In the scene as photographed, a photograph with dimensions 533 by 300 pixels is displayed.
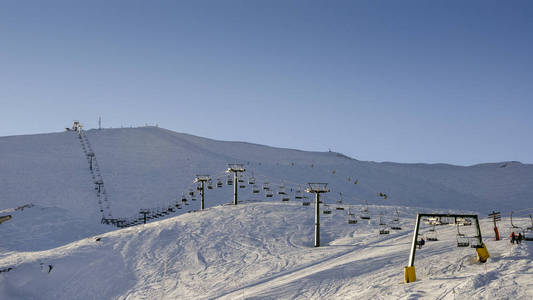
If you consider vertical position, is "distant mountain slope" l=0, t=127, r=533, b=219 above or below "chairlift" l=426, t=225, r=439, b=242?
above

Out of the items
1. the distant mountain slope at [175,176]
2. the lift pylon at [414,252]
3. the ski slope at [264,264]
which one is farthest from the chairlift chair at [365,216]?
the distant mountain slope at [175,176]

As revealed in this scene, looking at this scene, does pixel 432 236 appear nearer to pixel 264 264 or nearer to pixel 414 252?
pixel 414 252

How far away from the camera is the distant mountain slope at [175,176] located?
236 ft

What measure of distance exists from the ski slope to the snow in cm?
9

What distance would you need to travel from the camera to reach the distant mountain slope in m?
72.0

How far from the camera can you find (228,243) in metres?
37.6

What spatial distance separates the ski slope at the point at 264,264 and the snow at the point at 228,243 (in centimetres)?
9

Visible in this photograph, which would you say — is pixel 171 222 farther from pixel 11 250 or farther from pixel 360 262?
pixel 360 262

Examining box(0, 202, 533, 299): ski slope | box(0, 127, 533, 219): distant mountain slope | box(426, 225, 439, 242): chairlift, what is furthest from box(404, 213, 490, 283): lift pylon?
box(0, 127, 533, 219): distant mountain slope

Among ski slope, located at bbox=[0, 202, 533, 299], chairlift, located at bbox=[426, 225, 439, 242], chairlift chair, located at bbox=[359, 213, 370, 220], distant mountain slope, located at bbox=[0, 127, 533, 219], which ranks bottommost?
ski slope, located at bbox=[0, 202, 533, 299]

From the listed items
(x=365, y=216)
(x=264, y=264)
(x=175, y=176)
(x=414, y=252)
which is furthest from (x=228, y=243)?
(x=175, y=176)

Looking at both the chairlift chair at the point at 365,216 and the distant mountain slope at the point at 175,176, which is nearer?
the chairlift chair at the point at 365,216

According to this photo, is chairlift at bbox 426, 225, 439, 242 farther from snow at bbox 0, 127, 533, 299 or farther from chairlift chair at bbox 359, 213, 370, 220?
chairlift chair at bbox 359, 213, 370, 220

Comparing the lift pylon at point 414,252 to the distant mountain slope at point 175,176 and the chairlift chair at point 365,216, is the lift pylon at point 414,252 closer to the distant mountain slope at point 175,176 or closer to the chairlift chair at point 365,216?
the chairlift chair at point 365,216
